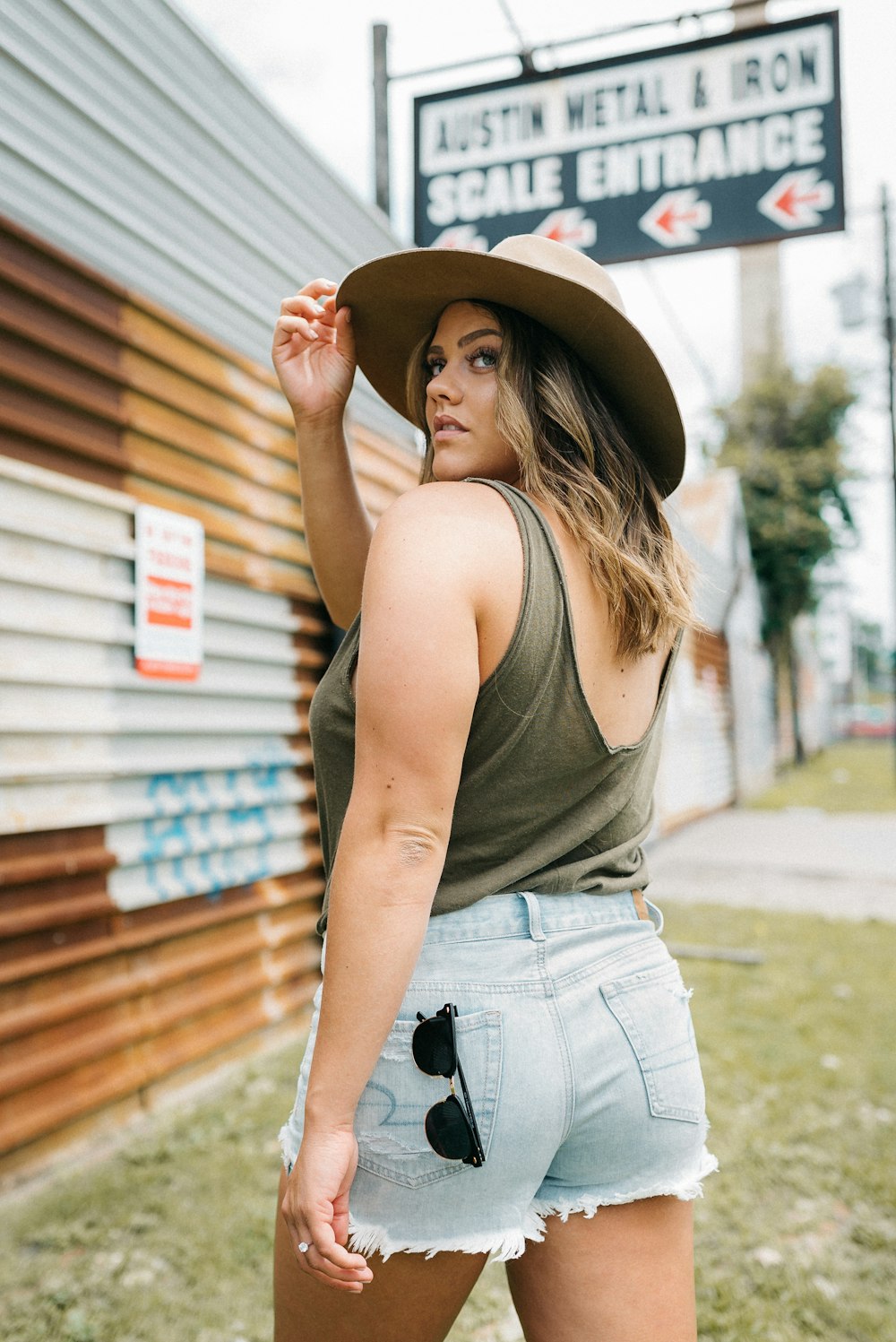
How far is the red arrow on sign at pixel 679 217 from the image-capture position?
488 centimetres

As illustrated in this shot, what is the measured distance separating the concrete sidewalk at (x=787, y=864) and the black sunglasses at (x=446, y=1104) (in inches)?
278

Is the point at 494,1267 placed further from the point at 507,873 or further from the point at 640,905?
the point at 507,873

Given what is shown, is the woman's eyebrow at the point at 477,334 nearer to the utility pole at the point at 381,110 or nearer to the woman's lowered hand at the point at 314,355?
the woman's lowered hand at the point at 314,355

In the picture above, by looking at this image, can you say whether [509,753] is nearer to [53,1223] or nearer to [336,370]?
[336,370]

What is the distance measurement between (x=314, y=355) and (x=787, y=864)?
9.52 m

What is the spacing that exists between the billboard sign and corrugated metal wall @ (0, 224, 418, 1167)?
4.86 feet

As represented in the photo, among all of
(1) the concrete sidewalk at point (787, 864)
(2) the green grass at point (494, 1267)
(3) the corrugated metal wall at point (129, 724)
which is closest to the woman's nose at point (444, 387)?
(3) the corrugated metal wall at point (129, 724)

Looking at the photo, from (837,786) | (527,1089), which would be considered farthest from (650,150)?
(837,786)

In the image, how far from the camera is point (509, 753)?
1340 millimetres

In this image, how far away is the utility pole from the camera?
574 centimetres

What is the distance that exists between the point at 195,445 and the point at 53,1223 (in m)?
2.74

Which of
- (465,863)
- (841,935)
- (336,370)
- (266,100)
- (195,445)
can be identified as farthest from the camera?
(841,935)

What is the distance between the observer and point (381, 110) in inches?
228

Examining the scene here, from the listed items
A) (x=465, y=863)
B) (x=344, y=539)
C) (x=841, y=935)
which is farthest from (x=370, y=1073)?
(x=841, y=935)
